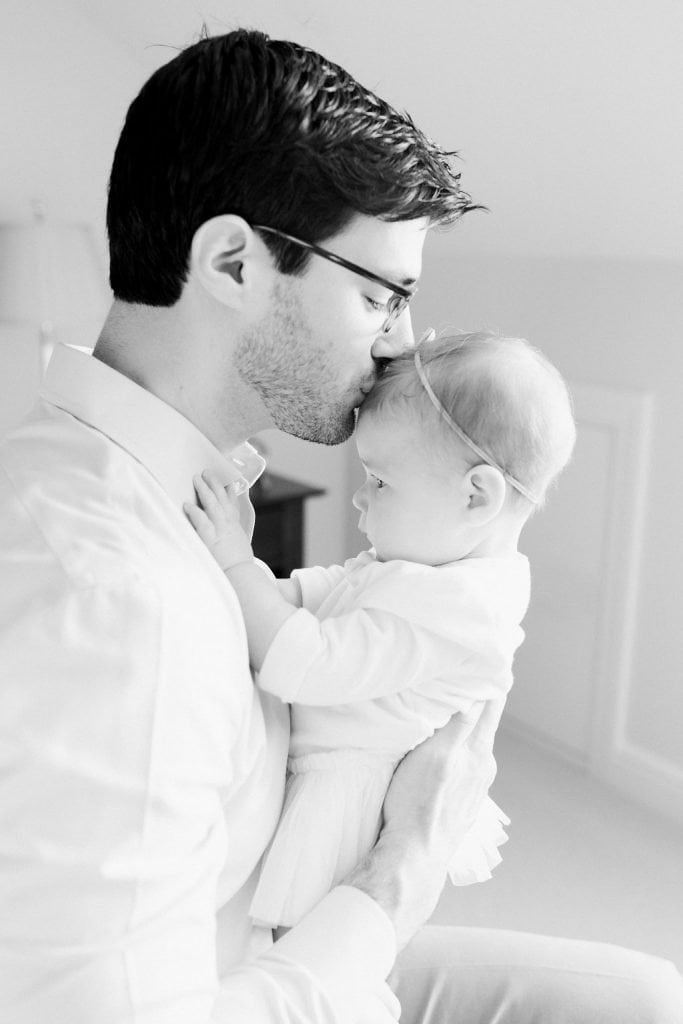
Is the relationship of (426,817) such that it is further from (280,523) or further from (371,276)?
(280,523)

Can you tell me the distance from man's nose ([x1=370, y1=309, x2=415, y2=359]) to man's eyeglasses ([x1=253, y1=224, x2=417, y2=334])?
0.02 m

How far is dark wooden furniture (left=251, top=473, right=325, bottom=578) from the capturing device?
9.66 ft

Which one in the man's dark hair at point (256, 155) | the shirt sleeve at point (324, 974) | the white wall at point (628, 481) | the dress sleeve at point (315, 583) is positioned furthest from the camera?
the white wall at point (628, 481)

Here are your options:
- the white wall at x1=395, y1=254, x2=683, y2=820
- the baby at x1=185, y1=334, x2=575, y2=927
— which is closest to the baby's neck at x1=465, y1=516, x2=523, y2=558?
the baby at x1=185, y1=334, x2=575, y2=927

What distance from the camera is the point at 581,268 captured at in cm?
285

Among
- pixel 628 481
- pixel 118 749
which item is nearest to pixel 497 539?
pixel 118 749

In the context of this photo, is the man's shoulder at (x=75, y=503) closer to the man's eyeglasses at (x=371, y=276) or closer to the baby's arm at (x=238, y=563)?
the baby's arm at (x=238, y=563)

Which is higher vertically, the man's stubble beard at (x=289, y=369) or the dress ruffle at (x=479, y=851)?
the man's stubble beard at (x=289, y=369)

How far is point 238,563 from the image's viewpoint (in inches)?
43.3

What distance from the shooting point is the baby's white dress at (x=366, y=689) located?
1.10 m

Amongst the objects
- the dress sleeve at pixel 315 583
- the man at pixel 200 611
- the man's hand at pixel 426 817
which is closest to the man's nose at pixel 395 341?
the man at pixel 200 611

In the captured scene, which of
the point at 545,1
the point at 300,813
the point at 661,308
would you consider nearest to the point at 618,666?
the point at 661,308

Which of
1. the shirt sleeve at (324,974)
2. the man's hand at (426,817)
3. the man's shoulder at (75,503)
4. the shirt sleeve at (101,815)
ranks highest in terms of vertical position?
the man's shoulder at (75,503)

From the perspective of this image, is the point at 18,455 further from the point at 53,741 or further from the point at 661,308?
the point at 661,308
